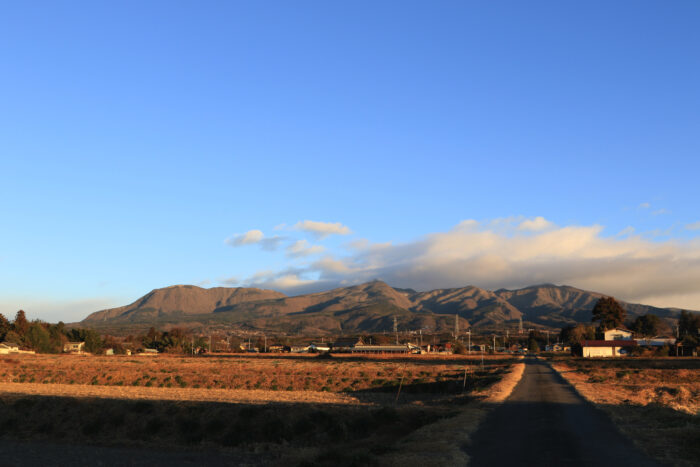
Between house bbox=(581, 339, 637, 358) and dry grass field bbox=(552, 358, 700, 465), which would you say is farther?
house bbox=(581, 339, 637, 358)

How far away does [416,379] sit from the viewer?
61000mm

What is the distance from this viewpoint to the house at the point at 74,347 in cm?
15685

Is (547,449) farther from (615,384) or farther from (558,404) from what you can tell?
(615,384)

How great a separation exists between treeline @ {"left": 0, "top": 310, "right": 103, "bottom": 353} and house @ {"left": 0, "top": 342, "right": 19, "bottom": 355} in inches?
76.1

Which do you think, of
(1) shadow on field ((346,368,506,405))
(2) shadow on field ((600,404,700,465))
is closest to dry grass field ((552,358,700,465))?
(2) shadow on field ((600,404,700,465))

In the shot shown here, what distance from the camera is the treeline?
145750 millimetres

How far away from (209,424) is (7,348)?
401 feet

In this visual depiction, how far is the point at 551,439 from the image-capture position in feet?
67.6

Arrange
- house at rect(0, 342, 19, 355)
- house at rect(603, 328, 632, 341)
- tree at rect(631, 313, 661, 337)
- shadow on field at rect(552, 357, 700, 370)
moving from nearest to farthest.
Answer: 1. shadow on field at rect(552, 357, 700, 370)
2. house at rect(0, 342, 19, 355)
3. house at rect(603, 328, 632, 341)
4. tree at rect(631, 313, 661, 337)

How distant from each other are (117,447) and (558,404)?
79.0 ft

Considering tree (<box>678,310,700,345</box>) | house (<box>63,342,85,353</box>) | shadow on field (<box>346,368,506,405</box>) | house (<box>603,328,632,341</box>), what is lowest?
house (<box>63,342,85,353</box>)

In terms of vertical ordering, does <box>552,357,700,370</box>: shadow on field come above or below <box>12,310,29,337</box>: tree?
below

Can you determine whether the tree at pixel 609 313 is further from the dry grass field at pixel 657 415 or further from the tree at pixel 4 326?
the tree at pixel 4 326

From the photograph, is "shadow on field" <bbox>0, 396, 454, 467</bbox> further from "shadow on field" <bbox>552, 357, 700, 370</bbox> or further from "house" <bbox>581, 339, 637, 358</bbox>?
A: "house" <bbox>581, 339, 637, 358</bbox>
